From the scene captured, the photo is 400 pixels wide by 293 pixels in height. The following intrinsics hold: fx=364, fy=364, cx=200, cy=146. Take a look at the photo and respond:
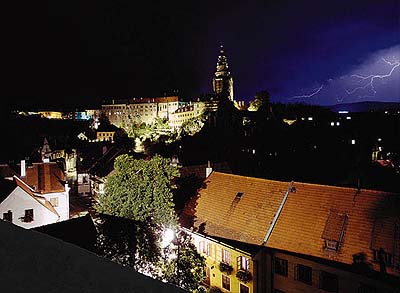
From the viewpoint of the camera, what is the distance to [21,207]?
21.0 m

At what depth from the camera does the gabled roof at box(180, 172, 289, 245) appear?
17.3 meters

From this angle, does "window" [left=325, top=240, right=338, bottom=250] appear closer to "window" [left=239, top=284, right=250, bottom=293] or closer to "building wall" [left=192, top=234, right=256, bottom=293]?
"building wall" [left=192, top=234, right=256, bottom=293]

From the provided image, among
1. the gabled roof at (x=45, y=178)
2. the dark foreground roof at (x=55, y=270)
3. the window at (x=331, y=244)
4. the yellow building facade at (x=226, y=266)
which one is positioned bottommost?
the yellow building facade at (x=226, y=266)

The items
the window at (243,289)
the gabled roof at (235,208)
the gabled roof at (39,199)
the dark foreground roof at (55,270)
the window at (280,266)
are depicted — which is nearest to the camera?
the dark foreground roof at (55,270)

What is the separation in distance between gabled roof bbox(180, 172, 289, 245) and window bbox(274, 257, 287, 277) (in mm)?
1187

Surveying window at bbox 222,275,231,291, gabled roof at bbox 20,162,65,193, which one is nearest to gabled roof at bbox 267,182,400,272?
window at bbox 222,275,231,291

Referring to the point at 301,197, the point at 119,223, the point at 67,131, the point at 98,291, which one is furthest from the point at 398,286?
the point at 67,131

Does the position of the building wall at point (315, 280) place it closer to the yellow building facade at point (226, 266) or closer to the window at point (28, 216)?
the yellow building facade at point (226, 266)

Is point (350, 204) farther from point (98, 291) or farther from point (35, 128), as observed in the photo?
point (35, 128)

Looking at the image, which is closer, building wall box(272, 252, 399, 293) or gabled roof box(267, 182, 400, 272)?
building wall box(272, 252, 399, 293)

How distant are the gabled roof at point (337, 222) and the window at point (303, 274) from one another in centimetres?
66

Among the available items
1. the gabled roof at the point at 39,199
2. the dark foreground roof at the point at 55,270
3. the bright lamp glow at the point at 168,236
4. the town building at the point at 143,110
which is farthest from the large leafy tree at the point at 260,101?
the dark foreground roof at the point at 55,270

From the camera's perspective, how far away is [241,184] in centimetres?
1977

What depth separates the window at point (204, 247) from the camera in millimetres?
17791
